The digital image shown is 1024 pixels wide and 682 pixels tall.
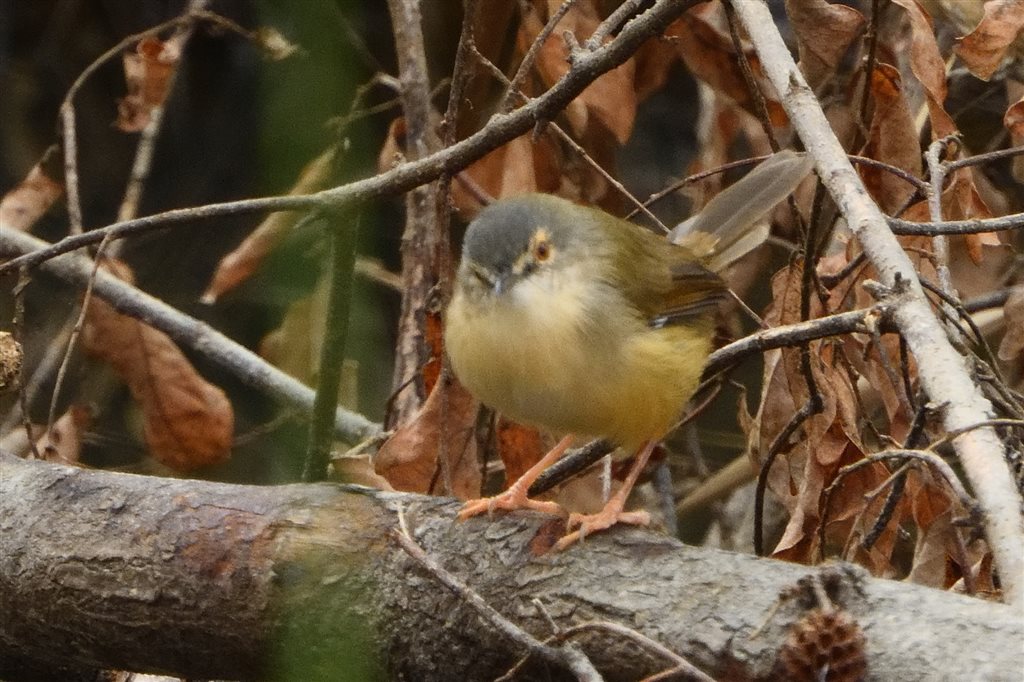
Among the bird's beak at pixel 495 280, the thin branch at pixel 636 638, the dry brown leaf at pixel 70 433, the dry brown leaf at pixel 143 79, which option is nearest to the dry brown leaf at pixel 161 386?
the dry brown leaf at pixel 70 433

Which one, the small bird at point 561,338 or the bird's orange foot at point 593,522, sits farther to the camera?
the small bird at point 561,338

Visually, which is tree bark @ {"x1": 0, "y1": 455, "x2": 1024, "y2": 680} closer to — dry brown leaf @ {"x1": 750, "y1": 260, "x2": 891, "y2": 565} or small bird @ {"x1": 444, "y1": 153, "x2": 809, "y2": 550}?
small bird @ {"x1": 444, "y1": 153, "x2": 809, "y2": 550}

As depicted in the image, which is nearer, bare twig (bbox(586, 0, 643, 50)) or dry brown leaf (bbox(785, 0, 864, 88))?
bare twig (bbox(586, 0, 643, 50))

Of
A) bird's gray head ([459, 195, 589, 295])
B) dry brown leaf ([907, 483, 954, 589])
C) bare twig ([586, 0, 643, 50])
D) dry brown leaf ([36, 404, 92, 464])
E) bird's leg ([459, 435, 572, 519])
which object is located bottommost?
dry brown leaf ([36, 404, 92, 464])

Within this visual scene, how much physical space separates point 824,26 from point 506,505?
1470 mm

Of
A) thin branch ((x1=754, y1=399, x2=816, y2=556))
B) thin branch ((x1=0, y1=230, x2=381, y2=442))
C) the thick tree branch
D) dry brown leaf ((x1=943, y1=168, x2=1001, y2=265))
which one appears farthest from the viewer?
thin branch ((x1=0, y1=230, x2=381, y2=442))

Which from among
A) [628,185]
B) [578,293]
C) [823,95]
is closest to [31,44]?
[628,185]

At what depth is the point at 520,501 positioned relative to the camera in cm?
288

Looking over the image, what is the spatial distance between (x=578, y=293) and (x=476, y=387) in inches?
13.3

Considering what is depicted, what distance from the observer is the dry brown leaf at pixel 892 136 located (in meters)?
3.34

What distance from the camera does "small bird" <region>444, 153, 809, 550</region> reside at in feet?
9.25

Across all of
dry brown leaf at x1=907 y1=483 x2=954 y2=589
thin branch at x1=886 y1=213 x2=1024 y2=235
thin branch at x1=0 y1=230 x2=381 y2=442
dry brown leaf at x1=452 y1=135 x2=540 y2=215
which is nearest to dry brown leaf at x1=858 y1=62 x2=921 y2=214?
thin branch at x1=886 y1=213 x2=1024 y2=235

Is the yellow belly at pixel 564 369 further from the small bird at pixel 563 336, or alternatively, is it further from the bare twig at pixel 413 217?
the bare twig at pixel 413 217

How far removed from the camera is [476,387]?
2893mm
